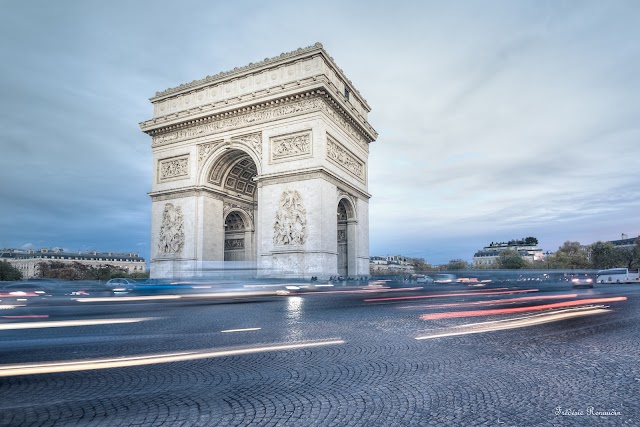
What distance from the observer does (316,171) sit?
22922mm

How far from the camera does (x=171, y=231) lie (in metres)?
27.6

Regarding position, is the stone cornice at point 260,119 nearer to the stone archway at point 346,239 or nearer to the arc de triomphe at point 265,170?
the arc de triomphe at point 265,170

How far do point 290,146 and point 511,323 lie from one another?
61.9 ft

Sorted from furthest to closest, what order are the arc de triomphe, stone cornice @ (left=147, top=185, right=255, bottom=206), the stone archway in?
the stone archway
stone cornice @ (left=147, top=185, right=255, bottom=206)
the arc de triomphe

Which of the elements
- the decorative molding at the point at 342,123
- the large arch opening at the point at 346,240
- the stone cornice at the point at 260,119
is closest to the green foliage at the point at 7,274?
the stone cornice at the point at 260,119

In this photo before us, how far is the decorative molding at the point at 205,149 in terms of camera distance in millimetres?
27203

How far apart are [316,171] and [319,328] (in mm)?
16504

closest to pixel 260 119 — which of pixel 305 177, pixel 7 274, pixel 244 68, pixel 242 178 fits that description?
pixel 244 68

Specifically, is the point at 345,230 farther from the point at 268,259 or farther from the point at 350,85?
the point at 350,85

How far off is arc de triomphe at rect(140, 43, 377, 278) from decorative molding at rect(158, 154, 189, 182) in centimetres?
8

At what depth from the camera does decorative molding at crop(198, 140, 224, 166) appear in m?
27.2

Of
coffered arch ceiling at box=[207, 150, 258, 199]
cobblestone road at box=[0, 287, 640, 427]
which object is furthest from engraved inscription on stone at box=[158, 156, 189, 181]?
cobblestone road at box=[0, 287, 640, 427]

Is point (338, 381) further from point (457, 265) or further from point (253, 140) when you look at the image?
point (457, 265)

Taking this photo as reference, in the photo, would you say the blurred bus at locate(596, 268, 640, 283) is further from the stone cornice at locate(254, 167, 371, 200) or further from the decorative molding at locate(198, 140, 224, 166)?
the decorative molding at locate(198, 140, 224, 166)
